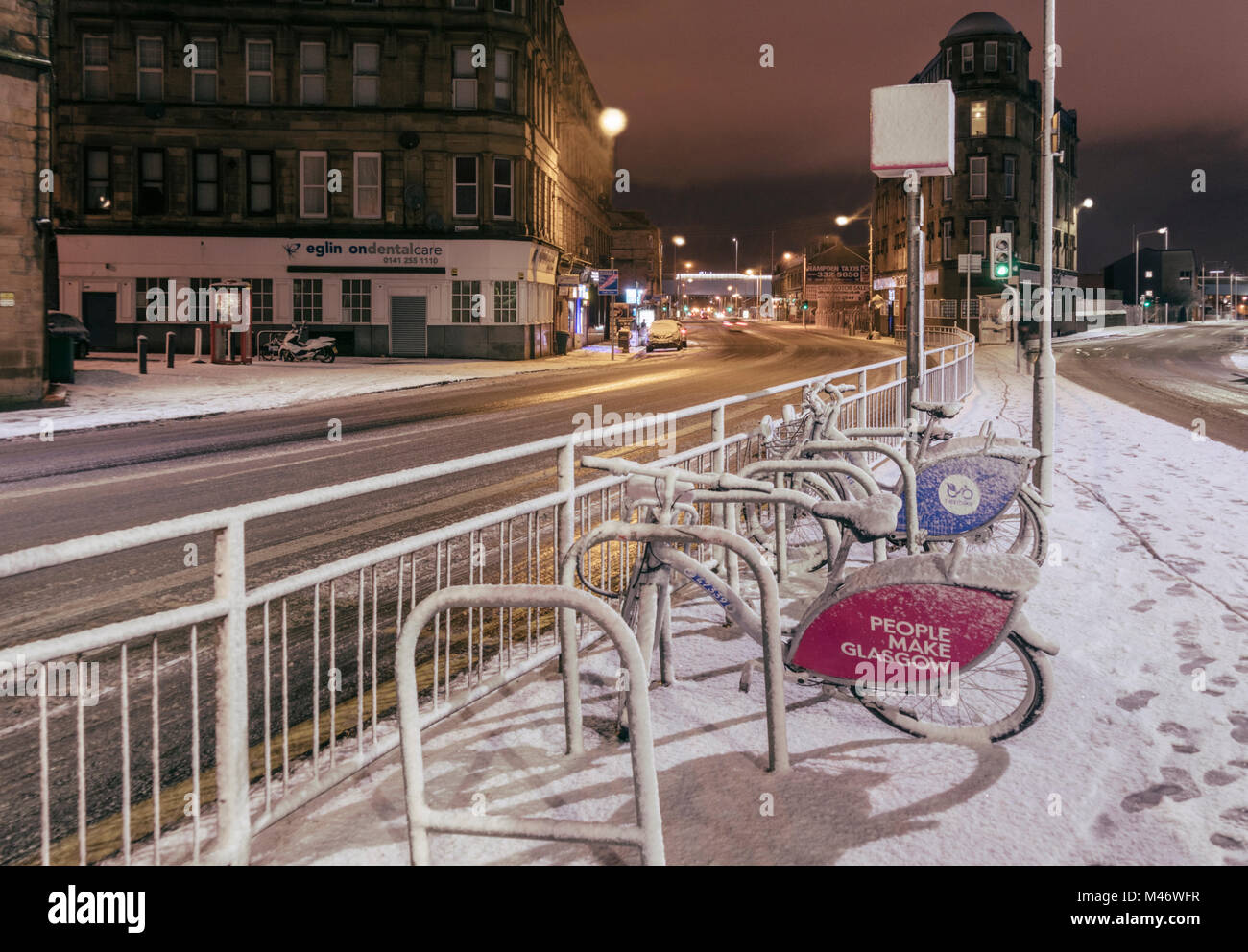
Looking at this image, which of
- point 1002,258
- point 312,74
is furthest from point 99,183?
point 1002,258

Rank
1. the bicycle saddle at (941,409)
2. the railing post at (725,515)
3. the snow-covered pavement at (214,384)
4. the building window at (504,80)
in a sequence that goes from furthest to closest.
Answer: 1. the building window at (504,80)
2. the snow-covered pavement at (214,384)
3. the bicycle saddle at (941,409)
4. the railing post at (725,515)

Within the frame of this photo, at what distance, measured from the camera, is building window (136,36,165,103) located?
4172cm

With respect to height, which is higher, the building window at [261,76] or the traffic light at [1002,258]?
the building window at [261,76]

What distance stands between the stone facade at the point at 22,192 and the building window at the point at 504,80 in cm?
2430

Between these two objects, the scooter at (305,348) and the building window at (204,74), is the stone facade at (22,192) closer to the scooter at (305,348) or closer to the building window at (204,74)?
the scooter at (305,348)

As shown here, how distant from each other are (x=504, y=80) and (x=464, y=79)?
5.51 ft

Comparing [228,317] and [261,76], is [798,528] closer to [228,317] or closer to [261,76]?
[228,317]

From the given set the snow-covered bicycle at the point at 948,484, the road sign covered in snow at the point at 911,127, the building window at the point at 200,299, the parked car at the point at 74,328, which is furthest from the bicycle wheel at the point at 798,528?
the building window at the point at 200,299

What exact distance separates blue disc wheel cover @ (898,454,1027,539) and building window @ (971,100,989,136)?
68.1 meters

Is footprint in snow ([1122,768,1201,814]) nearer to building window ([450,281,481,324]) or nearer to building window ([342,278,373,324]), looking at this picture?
building window ([450,281,481,324])

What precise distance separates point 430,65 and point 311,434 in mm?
29685

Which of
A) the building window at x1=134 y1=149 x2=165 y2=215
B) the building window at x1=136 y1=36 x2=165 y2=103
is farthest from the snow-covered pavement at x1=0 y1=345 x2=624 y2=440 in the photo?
the building window at x1=136 y1=36 x2=165 y2=103

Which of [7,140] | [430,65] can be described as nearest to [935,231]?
[430,65]

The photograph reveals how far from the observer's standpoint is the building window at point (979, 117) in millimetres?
69188
